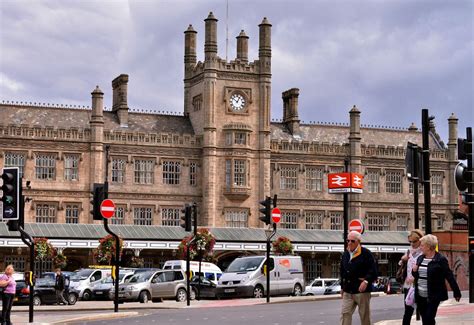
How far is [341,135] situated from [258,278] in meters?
40.5

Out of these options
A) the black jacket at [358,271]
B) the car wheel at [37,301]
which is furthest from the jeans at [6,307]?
the car wheel at [37,301]

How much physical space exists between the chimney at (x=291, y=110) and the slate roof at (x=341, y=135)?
1.42ft

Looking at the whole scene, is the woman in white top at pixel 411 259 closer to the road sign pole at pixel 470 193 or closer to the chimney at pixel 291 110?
the road sign pole at pixel 470 193

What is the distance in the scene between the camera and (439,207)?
82.2m

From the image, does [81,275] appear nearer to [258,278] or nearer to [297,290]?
[258,278]

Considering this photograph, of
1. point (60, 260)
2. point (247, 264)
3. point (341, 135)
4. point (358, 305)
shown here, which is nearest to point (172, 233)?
point (60, 260)

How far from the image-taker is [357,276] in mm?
17031

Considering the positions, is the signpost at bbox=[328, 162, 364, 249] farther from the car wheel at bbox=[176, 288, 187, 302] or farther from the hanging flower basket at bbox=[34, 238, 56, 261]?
the hanging flower basket at bbox=[34, 238, 56, 261]

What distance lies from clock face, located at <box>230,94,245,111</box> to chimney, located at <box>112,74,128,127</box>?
7975 mm

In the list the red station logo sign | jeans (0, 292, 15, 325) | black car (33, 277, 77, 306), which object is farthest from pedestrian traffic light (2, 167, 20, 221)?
the red station logo sign

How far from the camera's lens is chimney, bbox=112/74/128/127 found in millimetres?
74000

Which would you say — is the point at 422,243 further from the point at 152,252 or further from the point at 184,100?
the point at 184,100

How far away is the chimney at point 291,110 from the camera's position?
263ft

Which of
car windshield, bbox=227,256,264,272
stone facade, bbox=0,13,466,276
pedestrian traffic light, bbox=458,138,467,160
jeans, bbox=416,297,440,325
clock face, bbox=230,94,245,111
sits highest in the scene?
clock face, bbox=230,94,245,111
